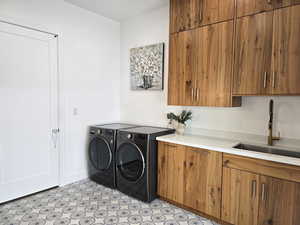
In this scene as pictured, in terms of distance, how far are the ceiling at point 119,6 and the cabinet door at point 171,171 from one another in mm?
2037

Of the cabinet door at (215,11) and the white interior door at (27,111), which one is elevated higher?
the cabinet door at (215,11)

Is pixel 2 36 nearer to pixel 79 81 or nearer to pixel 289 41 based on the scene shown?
pixel 79 81

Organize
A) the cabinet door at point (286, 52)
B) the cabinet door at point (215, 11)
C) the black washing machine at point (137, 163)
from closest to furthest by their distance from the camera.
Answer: the cabinet door at point (286, 52) < the cabinet door at point (215, 11) < the black washing machine at point (137, 163)

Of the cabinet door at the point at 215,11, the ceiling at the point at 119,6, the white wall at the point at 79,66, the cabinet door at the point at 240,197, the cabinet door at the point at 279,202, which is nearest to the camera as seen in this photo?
the cabinet door at the point at 279,202

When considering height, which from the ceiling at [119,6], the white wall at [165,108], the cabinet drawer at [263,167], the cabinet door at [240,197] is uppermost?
the ceiling at [119,6]

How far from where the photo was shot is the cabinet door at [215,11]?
2103 millimetres

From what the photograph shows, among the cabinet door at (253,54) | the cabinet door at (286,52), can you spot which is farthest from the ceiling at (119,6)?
the cabinet door at (286,52)

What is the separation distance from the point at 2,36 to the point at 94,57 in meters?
1.27

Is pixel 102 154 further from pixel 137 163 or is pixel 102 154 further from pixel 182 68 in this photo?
pixel 182 68

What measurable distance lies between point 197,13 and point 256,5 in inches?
24.7

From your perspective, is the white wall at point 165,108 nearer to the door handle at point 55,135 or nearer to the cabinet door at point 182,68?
the cabinet door at point 182,68

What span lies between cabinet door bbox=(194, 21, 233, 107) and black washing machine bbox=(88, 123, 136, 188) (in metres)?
1.34

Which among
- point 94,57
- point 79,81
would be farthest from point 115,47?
point 79,81

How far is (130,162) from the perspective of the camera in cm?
273
